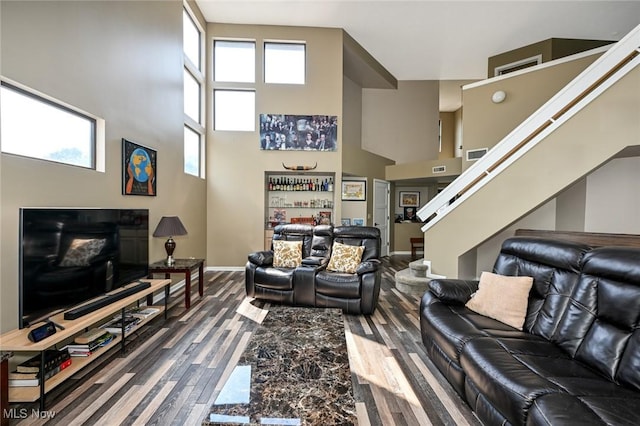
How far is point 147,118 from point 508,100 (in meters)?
6.09

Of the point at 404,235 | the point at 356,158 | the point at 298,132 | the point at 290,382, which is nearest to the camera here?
the point at 290,382

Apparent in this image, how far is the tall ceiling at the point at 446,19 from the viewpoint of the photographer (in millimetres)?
5340

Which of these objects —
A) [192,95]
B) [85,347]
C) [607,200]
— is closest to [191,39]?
[192,95]

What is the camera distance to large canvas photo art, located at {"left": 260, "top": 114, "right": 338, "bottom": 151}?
6.14m

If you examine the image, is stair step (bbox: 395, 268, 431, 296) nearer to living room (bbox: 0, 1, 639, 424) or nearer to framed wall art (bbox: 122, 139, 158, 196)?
living room (bbox: 0, 1, 639, 424)

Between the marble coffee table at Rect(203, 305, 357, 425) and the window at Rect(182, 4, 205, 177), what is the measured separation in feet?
14.1

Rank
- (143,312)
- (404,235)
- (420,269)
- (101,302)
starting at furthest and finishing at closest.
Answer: (404,235) → (420,269) → (143,312) → (101,302)

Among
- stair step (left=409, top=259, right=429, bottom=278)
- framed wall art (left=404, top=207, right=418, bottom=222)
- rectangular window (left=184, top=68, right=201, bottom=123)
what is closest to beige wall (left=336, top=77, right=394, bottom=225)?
framed wall art (left=404, top=207, right=418, bottom=222)

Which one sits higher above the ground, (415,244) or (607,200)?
(607,200)

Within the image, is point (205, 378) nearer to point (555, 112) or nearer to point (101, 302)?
point (101, 302)

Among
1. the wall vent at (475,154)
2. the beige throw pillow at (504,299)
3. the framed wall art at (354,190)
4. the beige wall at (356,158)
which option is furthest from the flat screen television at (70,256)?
the wall vent at (475,154)

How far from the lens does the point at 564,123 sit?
11.2 feet

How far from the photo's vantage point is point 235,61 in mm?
6195

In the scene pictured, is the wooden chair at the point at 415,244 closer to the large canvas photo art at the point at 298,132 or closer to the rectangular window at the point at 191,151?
the large canvas photo art at the point at 298,132
